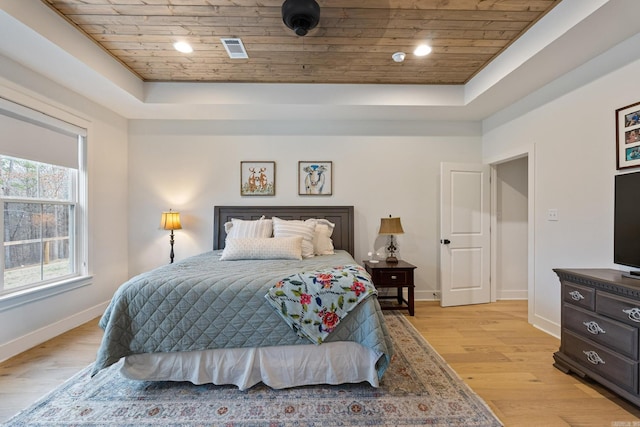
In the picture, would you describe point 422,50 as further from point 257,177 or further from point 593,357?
point 593,357

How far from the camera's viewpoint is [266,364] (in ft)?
6.02

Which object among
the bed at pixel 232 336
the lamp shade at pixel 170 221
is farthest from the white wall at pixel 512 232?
the lamp shade at pixel 170 221

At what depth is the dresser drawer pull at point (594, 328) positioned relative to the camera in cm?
183

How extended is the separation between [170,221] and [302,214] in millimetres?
1694

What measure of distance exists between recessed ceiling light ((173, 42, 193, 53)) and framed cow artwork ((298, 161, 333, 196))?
1770mm

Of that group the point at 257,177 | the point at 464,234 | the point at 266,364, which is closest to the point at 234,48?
the point at 257,177

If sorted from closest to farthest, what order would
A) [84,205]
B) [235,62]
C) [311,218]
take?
1. [235,62]
2. [84,205]
3. [311,218]

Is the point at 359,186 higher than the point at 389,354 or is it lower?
higher

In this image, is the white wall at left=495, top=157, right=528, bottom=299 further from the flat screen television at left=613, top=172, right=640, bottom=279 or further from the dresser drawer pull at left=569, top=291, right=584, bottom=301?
the dresser drawer pull at left=569, top=291, right=584, bottom=301

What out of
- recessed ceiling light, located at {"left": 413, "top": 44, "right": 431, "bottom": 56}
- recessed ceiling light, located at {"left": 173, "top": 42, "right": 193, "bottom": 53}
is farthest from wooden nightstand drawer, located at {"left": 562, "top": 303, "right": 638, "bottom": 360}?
recessed ceiling light, located at {"left": 173, "top": 42, "right": 193, "bottom": 53}

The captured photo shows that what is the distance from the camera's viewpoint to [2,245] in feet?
7.47

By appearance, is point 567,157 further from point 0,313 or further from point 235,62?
point 0,313

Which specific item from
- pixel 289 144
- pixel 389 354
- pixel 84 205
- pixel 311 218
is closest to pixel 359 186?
pixel 311 218

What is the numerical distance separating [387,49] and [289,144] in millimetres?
1736
